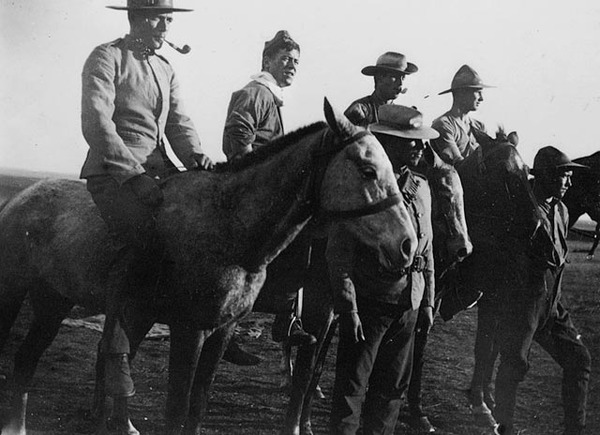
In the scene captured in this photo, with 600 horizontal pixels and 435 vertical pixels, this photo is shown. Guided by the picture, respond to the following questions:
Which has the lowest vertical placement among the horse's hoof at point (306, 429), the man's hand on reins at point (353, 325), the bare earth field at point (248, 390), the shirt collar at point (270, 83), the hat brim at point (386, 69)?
the bare earth field at point (248, 390)

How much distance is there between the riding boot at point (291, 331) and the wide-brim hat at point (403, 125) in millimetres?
1587

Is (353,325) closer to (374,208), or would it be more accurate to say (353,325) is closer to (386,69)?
(374,208)

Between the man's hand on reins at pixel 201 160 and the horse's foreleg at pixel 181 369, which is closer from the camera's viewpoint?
the horse's foreleg at pixel 181 369

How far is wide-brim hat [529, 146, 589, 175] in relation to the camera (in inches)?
234

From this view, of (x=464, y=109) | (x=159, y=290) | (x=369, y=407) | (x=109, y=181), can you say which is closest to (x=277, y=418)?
(x=369, y=407)

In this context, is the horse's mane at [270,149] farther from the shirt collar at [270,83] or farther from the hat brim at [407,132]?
the shirt collar at [270,83]

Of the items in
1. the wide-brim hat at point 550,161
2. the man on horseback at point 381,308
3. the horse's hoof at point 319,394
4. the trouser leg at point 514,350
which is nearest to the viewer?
the man on horseback at point 381,308

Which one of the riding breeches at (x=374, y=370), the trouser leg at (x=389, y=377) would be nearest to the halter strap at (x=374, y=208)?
the riding breeches at (x=374, y=370)

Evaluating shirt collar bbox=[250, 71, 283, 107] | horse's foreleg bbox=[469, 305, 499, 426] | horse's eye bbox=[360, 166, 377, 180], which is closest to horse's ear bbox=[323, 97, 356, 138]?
horse's eye bbox=[360, 166, 377, 180]

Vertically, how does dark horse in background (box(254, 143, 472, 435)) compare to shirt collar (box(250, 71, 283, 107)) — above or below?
below

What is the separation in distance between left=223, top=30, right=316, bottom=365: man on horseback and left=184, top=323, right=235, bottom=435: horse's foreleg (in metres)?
0.78

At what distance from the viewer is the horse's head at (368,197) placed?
12.6 feet

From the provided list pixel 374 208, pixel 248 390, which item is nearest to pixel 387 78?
pixel 374 208

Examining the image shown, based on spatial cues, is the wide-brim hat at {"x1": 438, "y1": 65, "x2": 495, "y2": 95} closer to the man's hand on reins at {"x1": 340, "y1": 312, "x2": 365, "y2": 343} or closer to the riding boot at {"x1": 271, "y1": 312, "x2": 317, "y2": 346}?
the riding boot at {"x1": 271, "y1": 312, "x2": 317, "y2": 346}
